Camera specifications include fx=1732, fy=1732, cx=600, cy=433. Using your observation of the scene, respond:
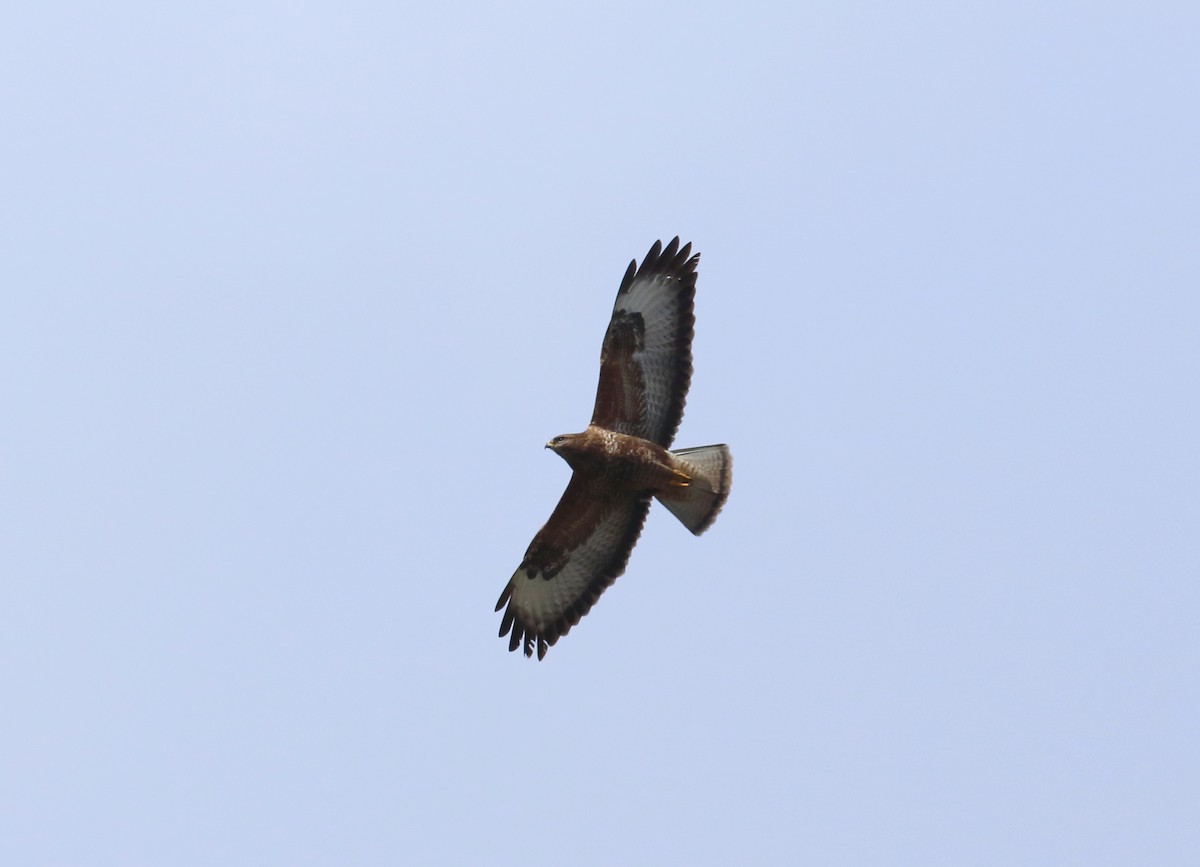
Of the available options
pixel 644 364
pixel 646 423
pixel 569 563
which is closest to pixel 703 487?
pixel 646 423

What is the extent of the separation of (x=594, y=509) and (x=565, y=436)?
35.0 inches

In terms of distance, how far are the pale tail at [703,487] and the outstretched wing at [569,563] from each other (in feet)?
1.33

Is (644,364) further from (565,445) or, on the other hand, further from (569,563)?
(569,563)

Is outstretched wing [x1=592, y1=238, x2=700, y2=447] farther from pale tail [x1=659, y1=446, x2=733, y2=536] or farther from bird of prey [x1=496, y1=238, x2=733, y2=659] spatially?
pale tail [x1=659, y1=446, x2=733, y2=536]

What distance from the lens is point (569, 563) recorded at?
51.4 ft

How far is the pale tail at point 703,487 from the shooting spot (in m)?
15.2

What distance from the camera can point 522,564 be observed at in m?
15.7

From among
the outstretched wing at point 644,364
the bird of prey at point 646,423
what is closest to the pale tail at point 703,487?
the bird of prey at point 646,423

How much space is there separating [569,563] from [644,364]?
198 cm

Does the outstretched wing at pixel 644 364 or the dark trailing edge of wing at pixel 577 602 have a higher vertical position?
the outstretched wing at pixel 644 364

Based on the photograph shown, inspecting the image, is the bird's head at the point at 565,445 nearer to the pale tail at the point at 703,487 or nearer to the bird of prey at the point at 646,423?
the bird of prey at the point at 646,423

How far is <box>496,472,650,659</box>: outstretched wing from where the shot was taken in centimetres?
1535

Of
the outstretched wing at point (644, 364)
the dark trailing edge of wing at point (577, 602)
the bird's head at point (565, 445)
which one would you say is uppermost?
the outstretched wing at point (644, 364)

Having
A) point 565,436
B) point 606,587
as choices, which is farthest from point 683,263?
point 606,587
